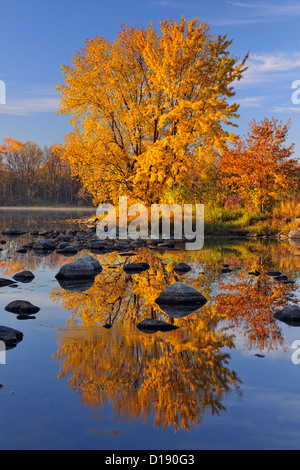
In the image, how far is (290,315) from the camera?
667 centimetres

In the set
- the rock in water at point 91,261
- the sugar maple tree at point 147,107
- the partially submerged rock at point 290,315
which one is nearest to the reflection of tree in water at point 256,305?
the partially submerged rock at point 290,315

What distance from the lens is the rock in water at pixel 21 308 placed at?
704cm

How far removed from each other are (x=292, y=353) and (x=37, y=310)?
4.09m

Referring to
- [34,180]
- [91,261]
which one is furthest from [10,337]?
[34,180]

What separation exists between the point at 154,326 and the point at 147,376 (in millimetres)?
1776

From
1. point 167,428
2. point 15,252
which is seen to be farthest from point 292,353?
point 15,252


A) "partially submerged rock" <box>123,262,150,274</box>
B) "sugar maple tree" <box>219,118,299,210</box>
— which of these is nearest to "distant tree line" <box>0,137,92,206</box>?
"sugar maple tree" <box>219,118,299,210</box>

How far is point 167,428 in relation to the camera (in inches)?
131

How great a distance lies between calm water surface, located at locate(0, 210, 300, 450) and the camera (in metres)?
3.25

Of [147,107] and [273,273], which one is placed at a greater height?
[147,107]

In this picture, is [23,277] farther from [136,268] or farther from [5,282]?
[136,268]

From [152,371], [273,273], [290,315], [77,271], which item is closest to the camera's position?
[152,371]

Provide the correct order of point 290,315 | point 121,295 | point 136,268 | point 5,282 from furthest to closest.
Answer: point 136,268 < point 5,282 < point 121,295 < point 290,315
